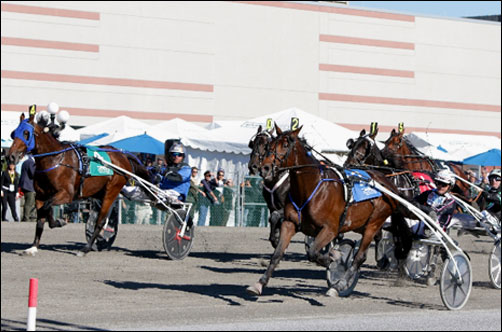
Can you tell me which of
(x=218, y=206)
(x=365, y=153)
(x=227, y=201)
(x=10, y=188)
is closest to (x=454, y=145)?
(x=227, y=201)

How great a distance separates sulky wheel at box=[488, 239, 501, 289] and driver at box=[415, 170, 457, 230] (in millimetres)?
735

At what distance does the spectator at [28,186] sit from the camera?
62.1 ft

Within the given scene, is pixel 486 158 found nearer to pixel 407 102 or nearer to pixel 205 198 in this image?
pixel 205 198

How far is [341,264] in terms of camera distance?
11.8 m

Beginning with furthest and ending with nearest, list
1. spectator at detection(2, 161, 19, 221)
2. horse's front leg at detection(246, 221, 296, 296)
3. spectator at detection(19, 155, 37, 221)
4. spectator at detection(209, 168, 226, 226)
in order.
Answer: spectator at detection(209, 168, 226, 226) → spectator at detection(2, 161, 19, 221) → spectator at detection(19, 155, 37, 221) → horse's front leg at detection(246, 221, 296, 296)

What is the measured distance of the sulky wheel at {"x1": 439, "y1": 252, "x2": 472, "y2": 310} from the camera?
35.7ft

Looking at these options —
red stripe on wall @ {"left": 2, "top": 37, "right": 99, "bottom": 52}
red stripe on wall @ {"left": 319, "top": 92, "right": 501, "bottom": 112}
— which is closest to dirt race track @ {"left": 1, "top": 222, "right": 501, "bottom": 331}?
red stripe on wall @ {"left": 2, "top": 37, "right": 99, "bottom": 52}

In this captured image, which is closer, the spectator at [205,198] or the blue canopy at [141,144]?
the blue canopy at [141,144]

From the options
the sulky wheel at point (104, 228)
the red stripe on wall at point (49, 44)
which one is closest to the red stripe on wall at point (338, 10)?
the red stripe on wall at point (49, 44)

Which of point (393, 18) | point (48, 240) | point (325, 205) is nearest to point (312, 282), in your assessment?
point (325, 205)

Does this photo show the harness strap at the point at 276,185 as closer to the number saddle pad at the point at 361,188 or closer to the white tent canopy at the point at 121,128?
the number saddle pad at the point at 361,188

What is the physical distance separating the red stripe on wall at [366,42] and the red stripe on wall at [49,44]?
1159cm

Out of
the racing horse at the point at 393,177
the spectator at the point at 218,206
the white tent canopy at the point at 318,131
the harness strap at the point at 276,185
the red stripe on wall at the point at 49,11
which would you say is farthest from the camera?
the red stripe on wall at the point at 49,11

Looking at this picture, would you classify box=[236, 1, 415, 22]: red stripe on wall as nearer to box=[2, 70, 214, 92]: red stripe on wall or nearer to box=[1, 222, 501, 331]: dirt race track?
box=[2, 70, 214, 92]: red stripe on wall
